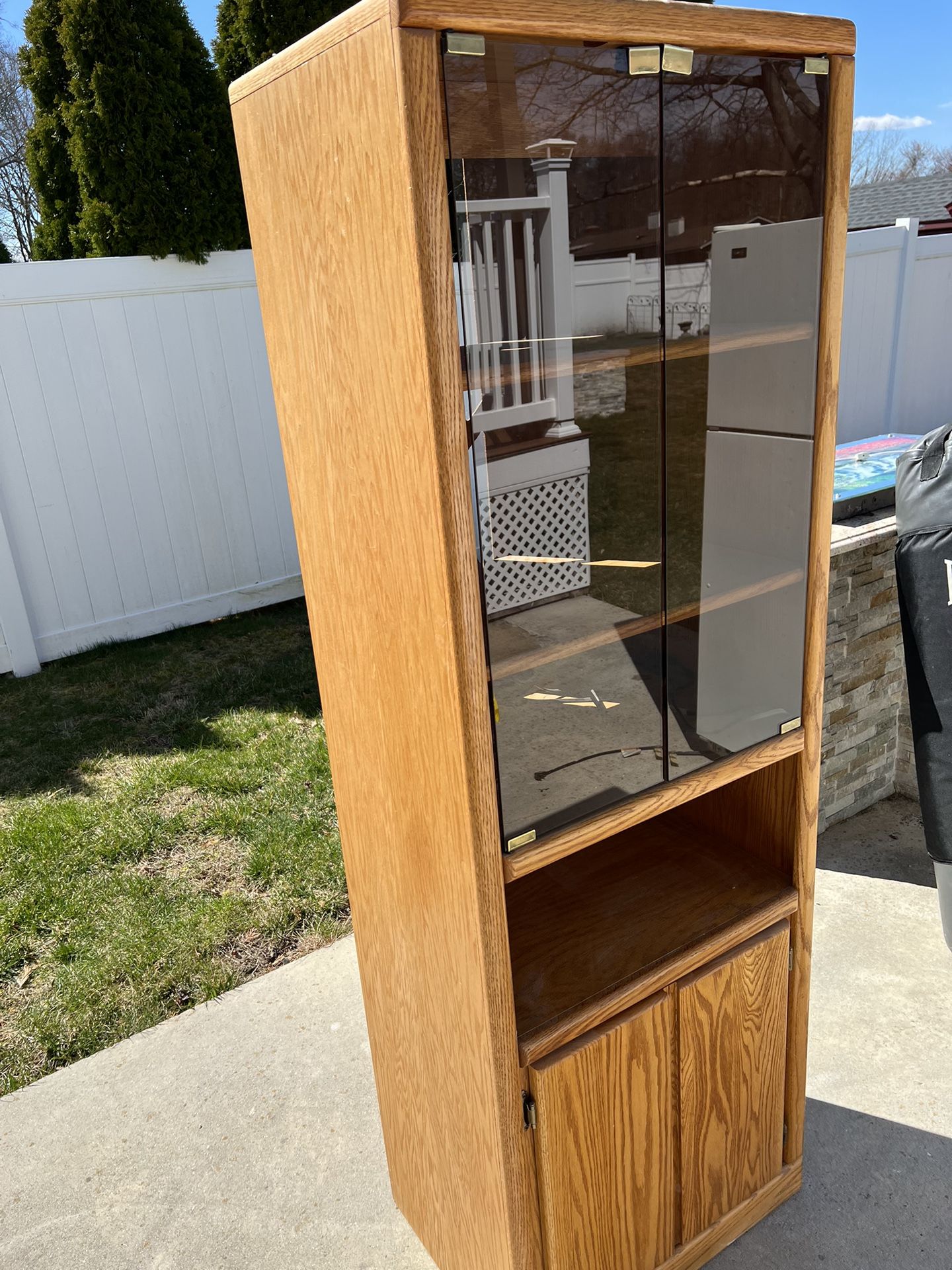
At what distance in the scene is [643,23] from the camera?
1.09 metres

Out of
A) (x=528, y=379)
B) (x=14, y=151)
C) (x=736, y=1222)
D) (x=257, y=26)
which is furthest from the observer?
(x=14, y=151)

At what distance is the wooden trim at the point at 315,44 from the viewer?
3.27ft

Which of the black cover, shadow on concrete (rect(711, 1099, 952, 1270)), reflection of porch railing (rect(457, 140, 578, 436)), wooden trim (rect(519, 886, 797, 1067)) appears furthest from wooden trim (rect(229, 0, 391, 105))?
shadow on concrete (rect(711, 1099, 952, 1270))

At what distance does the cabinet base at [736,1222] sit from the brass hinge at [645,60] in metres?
1.95

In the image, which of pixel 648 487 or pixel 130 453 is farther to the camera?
pixel 130 453

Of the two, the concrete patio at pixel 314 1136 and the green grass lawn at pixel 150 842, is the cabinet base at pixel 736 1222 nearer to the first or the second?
the concrete patio at pixel 314 1136

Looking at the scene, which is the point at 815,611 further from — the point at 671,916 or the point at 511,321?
the point at 511,321

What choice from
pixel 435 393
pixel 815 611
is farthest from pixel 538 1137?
pixel 435 393

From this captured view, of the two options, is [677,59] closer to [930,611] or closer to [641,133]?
[641,133]

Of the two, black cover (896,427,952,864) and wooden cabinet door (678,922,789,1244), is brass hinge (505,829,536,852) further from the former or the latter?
black cover (896,427,952,864)

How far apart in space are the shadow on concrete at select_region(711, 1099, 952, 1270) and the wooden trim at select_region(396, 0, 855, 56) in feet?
6.83

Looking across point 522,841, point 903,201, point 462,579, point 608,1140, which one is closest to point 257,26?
point 462,579

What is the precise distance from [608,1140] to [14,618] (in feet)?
14.2

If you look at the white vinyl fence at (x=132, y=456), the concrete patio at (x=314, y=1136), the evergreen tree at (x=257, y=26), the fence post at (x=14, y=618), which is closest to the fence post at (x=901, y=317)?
the evergreen tree at (x=257, y=26)
